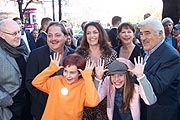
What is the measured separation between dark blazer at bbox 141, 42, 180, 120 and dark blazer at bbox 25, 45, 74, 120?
1.20m

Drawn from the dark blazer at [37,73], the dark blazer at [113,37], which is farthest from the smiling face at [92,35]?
the dark blazer at [113,37]

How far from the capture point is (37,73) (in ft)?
11.8

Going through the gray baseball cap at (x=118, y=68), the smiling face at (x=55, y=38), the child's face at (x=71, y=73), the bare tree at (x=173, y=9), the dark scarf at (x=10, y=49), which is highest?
the bare tree at (x=173, y=9)

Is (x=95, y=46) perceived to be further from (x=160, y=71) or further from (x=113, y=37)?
(x=113, y=37)

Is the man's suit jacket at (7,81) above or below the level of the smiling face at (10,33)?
below

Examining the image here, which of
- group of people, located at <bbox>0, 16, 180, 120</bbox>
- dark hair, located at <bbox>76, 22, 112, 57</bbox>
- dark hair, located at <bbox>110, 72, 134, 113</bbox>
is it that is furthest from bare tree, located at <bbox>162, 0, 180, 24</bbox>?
dark hair, located at <bbox>110, 72, 134, 113</bbox>

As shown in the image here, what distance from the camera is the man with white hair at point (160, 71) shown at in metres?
3.07

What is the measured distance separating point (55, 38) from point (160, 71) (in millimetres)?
1286

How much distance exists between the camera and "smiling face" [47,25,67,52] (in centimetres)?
360

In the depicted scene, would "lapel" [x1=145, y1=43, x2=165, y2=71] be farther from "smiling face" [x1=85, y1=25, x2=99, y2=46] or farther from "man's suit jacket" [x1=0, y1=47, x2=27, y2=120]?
"man's suit jacket" [x1=0, y1=47, x2=27, y2=120]

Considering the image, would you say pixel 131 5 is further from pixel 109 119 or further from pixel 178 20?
pixel 109 119

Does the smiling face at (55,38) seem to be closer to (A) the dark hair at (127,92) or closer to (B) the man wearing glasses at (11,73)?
(B) the man wearing glasses at (11,73)

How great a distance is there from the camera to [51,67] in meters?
3.25

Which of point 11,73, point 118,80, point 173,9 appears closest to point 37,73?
point 11,73
